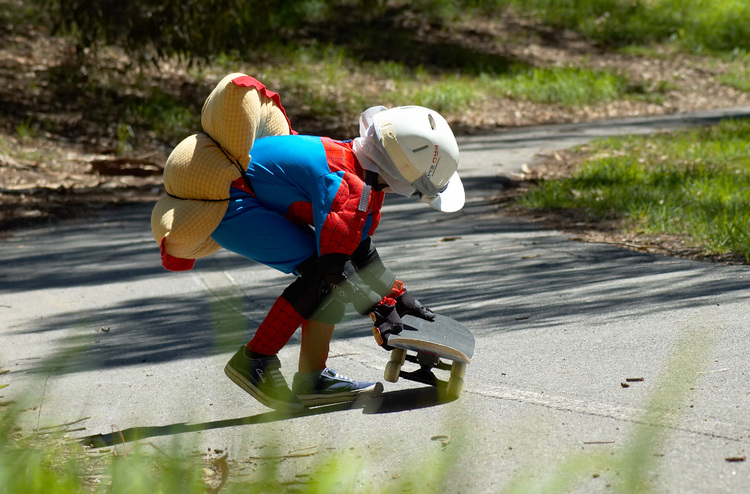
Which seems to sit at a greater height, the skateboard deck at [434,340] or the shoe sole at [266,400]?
Result: the skateboard deck at [434,340]

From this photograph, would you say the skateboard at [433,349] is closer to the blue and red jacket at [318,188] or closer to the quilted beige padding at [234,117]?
the blue and red jacket at [318,188]

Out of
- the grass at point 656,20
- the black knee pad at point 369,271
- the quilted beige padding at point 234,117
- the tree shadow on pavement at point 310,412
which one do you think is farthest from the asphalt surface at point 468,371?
the grass at point 656,20

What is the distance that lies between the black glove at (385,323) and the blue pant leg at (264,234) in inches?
14.1

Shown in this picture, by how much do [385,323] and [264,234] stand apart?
61cm

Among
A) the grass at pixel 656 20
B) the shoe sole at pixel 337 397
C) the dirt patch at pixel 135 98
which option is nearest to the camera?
the shoe sole at pixel 337 397

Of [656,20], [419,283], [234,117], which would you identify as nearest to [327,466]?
[234,117]

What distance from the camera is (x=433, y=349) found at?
3643 millimetres

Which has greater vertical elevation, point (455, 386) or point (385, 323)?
point (385, 323)

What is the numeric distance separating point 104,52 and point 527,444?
47.5 feet

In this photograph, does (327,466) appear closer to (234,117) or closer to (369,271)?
(369,271)

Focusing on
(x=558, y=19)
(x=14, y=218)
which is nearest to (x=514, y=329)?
(x=14, y=218)

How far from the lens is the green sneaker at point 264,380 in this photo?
12.5 feet

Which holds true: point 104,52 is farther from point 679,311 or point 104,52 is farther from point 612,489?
point 612,489

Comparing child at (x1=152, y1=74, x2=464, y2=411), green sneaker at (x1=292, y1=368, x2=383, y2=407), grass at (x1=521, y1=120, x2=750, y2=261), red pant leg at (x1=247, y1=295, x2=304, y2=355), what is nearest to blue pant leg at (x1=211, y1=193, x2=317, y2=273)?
child at (x1=152, y1=74, x2=464, y2=411)
